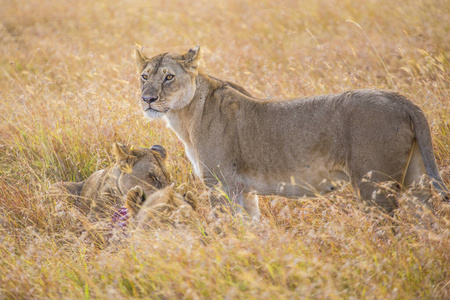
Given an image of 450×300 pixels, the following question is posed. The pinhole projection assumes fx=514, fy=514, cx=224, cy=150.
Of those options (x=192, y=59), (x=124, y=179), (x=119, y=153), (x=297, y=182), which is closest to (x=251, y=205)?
(x=297, y=182)

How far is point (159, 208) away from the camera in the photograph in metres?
4.47

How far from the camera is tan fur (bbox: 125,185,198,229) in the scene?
170 inches

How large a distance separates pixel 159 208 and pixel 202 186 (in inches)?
57.3

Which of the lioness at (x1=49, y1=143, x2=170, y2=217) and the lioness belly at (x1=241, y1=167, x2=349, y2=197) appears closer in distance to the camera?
the lioness belly at (x1=241, y1=167, x2=349, y2=197)

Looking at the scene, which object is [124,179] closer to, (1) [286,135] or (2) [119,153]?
(2) [119,153]

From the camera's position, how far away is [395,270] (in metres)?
3.45

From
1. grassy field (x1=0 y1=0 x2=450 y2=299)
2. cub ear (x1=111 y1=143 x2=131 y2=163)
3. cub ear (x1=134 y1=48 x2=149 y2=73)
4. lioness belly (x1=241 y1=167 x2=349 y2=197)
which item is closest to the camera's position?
grassy field (x1=0 y1=0 x2=450 y2=299)

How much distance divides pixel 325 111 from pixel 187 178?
2250 millimetres

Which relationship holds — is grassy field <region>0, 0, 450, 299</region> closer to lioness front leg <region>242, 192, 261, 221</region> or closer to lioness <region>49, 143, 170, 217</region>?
lioness front leg <region>242, 192, 261, 221</region>

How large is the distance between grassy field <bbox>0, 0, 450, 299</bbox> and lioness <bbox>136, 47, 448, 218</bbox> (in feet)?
0.95

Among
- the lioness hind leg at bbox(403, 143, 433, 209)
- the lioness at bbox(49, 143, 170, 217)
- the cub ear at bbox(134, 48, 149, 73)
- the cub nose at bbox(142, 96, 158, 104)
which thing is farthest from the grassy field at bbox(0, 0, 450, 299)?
the cub nose at bbox(142, 96, 158, 104)

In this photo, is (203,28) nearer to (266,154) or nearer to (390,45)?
(390,45)

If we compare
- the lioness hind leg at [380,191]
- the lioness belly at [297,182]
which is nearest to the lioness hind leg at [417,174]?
the lioness hind leg at [380,191]

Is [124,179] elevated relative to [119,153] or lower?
lower
